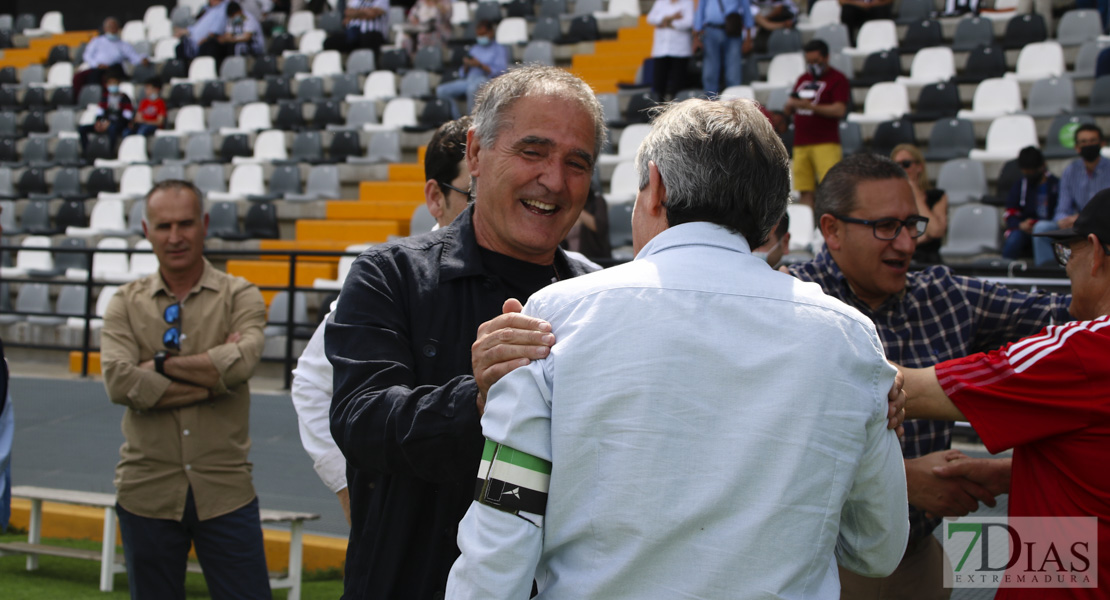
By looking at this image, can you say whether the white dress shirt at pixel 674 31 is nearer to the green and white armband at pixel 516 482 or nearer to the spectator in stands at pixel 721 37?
the spectator in stands at pixel 721 37

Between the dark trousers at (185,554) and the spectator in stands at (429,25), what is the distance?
11.9m

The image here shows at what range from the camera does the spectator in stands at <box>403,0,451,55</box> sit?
1450cm

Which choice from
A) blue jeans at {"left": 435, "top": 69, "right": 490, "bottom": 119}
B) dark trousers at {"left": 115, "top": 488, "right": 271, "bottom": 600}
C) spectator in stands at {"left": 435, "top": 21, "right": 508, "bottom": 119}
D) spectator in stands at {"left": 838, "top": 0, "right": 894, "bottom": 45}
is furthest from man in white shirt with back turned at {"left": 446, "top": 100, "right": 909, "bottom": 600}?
spectator in stands at {"left": 838, "top": 0, "right": 894, "bottom": 45}

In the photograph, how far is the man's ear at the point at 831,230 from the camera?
2.85 metres

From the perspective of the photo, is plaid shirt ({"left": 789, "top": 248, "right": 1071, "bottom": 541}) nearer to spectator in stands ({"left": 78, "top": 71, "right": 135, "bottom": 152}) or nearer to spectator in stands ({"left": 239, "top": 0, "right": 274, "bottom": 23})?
spectator in stands ({"left": 78, "top": 71, "right": 135, "bottom": 152})

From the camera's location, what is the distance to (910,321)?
2799 millimetres

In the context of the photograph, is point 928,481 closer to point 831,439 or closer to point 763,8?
point 831,439

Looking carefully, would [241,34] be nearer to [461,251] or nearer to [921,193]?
Result: [921,193]

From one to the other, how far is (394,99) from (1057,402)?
12.2 m

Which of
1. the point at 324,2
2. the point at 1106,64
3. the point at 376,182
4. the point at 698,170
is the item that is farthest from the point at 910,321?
the point at 324,2

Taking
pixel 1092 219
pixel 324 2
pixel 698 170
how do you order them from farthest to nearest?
pixel 324 2, pixel 1092 219, pixel 698 170

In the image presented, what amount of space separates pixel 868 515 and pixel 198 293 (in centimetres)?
297

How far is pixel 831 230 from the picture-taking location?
9.45ft

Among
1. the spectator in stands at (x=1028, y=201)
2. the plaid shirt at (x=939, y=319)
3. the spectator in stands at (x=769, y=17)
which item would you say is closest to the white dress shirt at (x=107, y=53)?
the spectator in stands at (x=769, y=17)
